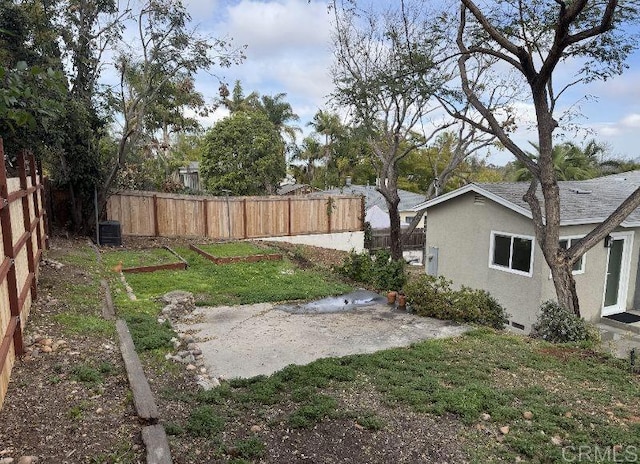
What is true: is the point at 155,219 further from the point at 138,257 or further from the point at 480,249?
the point at 480,249

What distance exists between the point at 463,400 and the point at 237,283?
658 cm

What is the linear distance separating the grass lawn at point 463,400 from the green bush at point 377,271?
13.0 feet

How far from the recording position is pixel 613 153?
31.0 m

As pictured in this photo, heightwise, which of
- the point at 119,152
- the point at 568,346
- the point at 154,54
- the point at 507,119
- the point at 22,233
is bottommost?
the point at 568,346

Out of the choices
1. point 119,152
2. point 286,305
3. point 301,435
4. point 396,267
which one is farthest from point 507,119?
point 301,435

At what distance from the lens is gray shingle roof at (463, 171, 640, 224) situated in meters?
11.1

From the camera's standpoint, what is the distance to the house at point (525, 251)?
10.9 metres

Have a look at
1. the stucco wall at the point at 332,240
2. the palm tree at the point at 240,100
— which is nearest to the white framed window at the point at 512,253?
the stucco wall at the point at 332,240

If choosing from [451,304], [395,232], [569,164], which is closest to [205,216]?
[395,232]

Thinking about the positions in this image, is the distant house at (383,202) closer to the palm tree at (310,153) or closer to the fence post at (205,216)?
the palm tree at (310,153)

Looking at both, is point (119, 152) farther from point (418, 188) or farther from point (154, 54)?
point (418, 188)

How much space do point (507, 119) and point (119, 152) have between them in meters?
13.0
